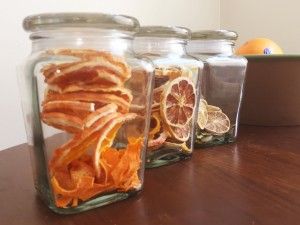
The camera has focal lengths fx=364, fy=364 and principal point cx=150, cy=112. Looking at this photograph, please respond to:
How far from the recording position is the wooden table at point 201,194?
0.32 meters

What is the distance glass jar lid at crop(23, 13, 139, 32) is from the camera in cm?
33

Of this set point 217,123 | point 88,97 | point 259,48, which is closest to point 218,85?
point 217,123

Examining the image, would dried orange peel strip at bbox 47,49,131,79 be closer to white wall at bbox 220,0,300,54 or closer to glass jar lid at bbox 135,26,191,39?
glass jar lid at bbox 135,26,191,39

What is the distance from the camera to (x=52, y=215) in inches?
13.1

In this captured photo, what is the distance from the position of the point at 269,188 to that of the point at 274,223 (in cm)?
8

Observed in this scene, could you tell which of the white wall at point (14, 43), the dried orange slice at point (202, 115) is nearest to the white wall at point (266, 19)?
the white wall at point (14, 43)

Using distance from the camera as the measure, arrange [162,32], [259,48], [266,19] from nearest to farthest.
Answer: [162,32]
[259,48]
[266,19]

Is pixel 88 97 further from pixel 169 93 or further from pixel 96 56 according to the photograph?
pixel 169 93

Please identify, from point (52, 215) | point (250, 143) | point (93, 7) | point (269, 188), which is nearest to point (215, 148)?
point (250, 143)

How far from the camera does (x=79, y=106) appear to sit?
1.10ft

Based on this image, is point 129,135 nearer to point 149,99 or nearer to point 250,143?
point 149,99

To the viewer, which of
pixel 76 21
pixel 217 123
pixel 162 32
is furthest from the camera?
pixel 217 123

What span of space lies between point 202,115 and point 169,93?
0.34 feet

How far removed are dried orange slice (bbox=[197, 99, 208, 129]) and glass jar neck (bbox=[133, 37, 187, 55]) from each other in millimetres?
108
